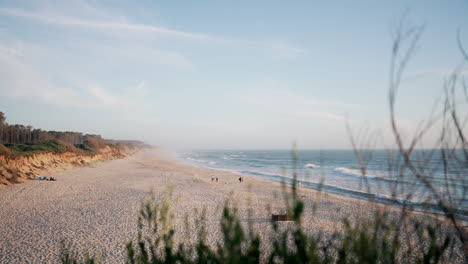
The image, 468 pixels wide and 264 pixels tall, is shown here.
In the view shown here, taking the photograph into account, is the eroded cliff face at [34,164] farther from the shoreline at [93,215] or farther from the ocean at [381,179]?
the ocean at [381,179]

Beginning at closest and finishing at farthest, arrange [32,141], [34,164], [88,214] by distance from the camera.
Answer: [88,214] < [34,164] < [32,141]

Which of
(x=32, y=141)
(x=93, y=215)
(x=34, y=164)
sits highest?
(x=32, y=141)

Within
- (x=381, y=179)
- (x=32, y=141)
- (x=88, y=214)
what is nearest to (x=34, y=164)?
(x=88, y=214)

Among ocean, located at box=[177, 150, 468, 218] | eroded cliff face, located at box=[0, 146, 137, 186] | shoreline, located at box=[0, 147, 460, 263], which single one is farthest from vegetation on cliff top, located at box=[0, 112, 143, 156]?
ocean, located at box=[177, 150, 468, 218]

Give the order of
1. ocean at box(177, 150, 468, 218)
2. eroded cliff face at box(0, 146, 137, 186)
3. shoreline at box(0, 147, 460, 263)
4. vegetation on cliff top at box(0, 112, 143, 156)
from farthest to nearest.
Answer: vegetation on cliff top at box(0, 112, 143, 156)
eroded cliff face at box(0, 146, 137, 186)
shoreline at box(0, 147, 460, 263)
ocean at box(177, 150, 468, 218)

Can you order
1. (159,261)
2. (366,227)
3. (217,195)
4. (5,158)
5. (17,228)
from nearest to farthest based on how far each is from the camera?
(366,227)
(159,261)
(17,228)
(217,195)
(5,158)

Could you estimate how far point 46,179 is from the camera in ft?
89.7

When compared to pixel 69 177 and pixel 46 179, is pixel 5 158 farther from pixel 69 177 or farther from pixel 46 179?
pixel 69 177

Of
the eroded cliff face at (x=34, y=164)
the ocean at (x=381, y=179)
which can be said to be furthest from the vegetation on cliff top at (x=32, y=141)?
the ocean at (x=381, y=179)

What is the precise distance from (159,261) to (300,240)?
1.81m

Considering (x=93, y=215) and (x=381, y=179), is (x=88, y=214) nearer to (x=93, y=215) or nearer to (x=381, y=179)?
(x=93, y=215)

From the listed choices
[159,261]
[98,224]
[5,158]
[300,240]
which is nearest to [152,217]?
[159,261]

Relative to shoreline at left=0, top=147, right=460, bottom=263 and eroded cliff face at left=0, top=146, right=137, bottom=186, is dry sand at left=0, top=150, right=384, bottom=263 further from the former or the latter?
eroded cliff face at left=0, top=146, right=137, bottom=186

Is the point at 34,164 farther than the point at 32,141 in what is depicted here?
No
